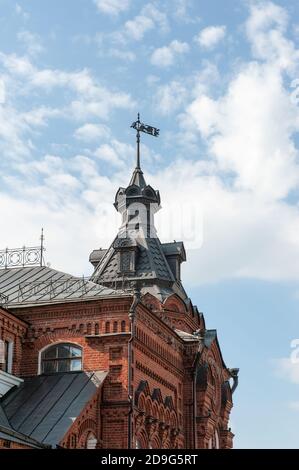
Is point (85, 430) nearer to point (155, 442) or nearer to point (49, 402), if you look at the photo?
point (49, 402)

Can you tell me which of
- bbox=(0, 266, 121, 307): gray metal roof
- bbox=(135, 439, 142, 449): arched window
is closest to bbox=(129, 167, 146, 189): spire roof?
bbox=(0, 266, 121, 307): gray metal roof

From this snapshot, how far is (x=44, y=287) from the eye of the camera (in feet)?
110

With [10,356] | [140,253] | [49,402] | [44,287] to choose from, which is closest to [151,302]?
[140,253]

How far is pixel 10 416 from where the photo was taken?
29062 millimetres

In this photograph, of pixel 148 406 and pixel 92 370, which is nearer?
pixel 92 370

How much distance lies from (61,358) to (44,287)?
3366 mm

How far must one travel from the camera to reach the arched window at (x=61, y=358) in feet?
102

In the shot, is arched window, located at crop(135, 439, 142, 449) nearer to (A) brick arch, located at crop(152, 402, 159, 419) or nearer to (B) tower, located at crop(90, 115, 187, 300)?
(A) brick arch, located at crop(152, 402, 159, 419)

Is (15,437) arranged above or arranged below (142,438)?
below

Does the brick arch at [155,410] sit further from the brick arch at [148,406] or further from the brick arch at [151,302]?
the brick arch at [151,302]

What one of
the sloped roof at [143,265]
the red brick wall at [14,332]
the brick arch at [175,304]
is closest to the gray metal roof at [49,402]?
the red brick wall at [14,332]
